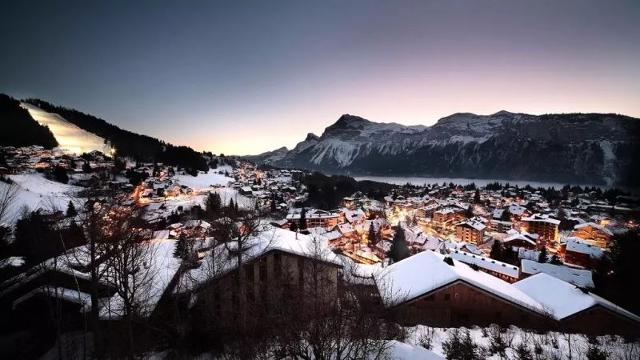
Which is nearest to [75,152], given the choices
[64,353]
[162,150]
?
[162,150]

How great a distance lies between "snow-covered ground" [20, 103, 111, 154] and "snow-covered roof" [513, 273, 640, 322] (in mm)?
160933

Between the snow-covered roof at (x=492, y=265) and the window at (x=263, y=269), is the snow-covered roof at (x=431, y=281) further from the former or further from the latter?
the snow-covered roof at (x=492, y=265)

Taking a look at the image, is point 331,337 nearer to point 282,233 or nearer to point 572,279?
point 282,233

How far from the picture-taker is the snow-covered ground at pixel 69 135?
432ft

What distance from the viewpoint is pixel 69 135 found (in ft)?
461

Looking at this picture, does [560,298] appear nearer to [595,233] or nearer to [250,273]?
[250,273]

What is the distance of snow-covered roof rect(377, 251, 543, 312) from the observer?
65.6 feet

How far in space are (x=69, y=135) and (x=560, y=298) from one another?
611ft

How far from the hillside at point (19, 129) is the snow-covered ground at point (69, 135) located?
20.0 ft

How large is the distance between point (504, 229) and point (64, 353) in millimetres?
86715

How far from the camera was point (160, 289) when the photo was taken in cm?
1666

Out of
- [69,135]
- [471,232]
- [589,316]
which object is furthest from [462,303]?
[69,135]

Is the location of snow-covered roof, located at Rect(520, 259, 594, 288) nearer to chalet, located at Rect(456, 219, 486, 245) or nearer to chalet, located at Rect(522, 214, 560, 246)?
chalet, located at Rect(456, 219, 486, 245)

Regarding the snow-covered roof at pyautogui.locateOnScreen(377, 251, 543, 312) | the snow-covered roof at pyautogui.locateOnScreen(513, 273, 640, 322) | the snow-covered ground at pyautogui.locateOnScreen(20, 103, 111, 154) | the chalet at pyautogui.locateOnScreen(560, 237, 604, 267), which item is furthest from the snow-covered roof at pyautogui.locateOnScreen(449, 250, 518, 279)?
the snow-covered ground at pyautogui.locateOnScreen(20, 103, 111, 154)
